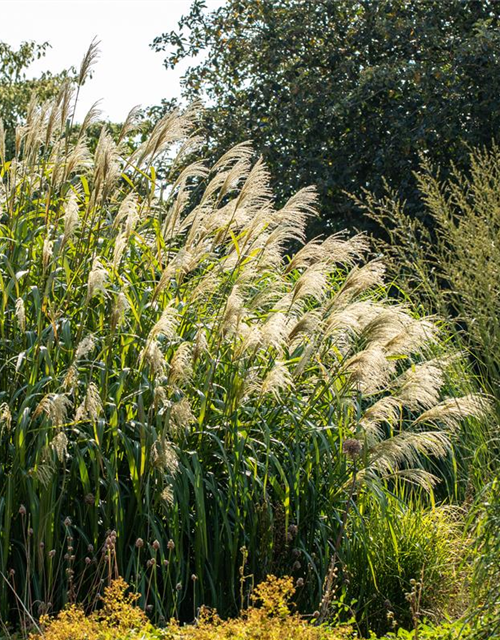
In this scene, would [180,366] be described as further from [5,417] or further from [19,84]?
[19,84]

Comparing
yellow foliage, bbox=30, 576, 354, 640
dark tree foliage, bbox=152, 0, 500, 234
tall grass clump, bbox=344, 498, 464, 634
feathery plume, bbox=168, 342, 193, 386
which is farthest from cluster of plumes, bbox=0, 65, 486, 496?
dark tree foliage, bbox=152, 0, 500, 234

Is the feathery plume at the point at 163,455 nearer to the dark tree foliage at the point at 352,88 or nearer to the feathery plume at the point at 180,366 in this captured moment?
the feathery plume at the point at 180,366

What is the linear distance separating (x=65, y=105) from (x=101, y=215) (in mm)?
661

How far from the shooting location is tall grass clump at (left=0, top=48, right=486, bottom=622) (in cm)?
434

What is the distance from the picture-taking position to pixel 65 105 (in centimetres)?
536

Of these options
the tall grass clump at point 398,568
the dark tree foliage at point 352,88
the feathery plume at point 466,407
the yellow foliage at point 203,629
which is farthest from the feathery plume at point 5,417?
the dark tree foliage at point 352,88

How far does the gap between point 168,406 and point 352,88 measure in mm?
9124

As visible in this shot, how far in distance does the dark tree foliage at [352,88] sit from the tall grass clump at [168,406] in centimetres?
665

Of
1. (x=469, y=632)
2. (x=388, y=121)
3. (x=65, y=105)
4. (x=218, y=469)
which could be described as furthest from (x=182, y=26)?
(x=469, y=632)

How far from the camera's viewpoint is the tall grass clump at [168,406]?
14.3 ft

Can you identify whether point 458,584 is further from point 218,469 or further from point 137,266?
point 137,266

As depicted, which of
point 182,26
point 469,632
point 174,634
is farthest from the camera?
point 182,26

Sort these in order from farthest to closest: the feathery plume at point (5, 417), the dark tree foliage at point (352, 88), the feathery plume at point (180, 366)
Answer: the dark tree foliage at point (352, 88) < the feathery plume at point (180, 366) < the feathery plume at point (5, 417)

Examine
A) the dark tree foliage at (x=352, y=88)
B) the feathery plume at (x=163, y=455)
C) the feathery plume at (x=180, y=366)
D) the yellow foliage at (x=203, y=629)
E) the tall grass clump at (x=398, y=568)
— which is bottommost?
the tall grass clump at (x=398, y=568)
